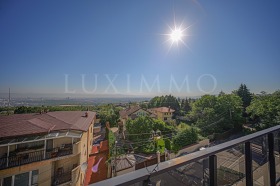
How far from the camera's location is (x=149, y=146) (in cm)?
1106

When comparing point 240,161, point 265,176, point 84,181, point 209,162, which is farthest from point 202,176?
point 84,181

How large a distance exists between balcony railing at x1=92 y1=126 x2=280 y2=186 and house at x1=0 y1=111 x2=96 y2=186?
6.18 m

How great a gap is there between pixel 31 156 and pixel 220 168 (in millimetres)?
6695

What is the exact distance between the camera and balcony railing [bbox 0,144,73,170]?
4751 millimetres

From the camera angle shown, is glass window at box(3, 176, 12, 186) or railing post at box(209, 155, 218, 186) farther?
glass window at box(3, 176, 12, 186)

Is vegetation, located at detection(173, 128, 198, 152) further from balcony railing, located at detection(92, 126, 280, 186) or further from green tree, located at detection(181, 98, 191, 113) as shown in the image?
green tree, located at detection(181, 98, 191, 113)

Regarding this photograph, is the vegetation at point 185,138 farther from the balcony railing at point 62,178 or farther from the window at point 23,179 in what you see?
the window at point 23,179

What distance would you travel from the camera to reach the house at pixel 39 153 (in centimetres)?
482

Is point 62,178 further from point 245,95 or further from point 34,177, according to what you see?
point 245,95

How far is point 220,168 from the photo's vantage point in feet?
2.41

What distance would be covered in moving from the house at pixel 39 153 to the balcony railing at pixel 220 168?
6.18m

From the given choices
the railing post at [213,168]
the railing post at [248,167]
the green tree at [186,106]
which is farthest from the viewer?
the green tree at [186,106]

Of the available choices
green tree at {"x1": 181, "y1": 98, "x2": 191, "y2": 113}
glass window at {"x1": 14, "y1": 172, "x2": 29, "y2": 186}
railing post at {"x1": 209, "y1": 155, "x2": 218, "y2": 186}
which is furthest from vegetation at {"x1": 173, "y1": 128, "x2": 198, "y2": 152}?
green tree at {"x1": 181, "y1": 98, "x2": 191, "y2": 113}

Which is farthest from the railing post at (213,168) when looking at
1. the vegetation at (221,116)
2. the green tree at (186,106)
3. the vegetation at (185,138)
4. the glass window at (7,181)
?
the green tree at (186,106)
